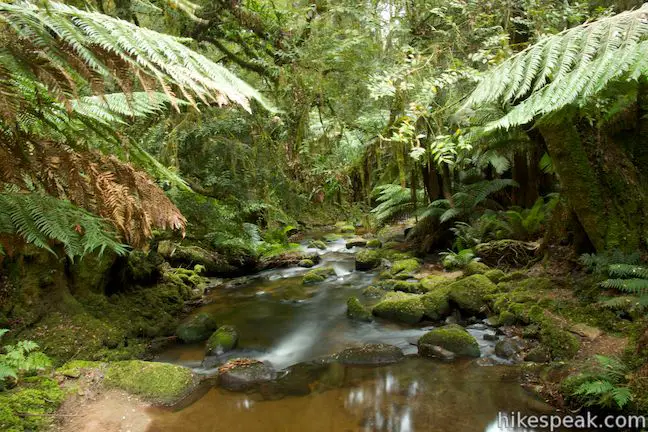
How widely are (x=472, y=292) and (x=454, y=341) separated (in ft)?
4.37

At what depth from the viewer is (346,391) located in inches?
161

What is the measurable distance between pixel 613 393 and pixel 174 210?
136 inches

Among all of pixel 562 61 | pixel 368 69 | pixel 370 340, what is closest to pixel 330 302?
pixel 370 340

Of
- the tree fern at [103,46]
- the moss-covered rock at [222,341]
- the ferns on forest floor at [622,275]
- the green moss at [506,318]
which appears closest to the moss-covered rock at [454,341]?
the green moss at [506,318]

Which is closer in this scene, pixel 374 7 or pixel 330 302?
pixel 374 7

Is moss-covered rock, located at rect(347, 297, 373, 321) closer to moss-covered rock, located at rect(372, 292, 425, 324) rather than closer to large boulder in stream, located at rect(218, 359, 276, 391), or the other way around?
moss-covered rock, located at rect(372, 292, 425, 324)

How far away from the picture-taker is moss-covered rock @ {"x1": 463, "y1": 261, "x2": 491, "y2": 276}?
21.6ft

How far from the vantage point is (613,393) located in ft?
10.1

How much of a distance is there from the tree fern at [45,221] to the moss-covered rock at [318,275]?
23.7 feet

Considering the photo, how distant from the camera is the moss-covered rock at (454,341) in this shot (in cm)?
462

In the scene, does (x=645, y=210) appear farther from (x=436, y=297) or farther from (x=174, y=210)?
(x=174, y=210)

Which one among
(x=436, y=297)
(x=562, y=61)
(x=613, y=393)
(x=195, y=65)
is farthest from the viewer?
(x=436, y=297)

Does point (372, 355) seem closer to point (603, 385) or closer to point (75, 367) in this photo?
point (603, 385)

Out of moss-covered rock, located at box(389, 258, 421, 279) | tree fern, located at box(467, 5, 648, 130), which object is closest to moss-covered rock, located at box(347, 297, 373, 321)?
moss-covered rock, located at box(389, 258, 421, 279)
